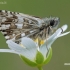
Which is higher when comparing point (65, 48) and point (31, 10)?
point (31, 10)

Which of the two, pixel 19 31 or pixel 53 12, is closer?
pixel 19 31

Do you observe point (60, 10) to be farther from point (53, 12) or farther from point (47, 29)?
point (47, 29)

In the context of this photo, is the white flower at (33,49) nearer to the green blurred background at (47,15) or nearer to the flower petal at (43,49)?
the flower petal at (43,49)

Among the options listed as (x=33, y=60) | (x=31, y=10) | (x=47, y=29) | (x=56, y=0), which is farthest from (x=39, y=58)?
(x=56, y=0)

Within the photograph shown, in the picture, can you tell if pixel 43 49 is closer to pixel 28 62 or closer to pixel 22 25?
pixel 28 62

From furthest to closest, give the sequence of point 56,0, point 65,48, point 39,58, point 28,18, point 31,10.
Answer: point 56,0
point 31,10
point 65,48
point 28,18
point 39,58

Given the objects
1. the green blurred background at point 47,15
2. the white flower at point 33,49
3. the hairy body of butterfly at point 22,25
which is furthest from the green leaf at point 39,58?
the green blurred background at point 47,15
